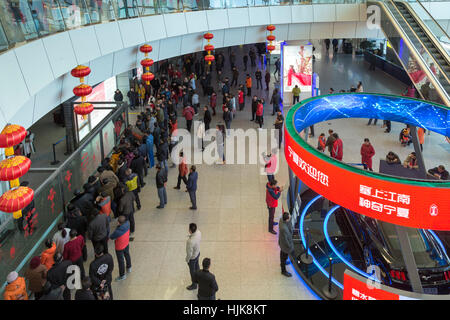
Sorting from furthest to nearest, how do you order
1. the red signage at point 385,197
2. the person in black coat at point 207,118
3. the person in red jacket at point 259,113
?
the person in red jacket at point 259,113 → the person in black coat at point 207,118 → the red signage at point 385,197

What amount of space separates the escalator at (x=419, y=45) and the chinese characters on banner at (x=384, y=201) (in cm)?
1059

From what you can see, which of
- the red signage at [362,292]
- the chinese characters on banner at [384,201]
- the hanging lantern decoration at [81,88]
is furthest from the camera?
the hanging lantern decoration at [81,88]

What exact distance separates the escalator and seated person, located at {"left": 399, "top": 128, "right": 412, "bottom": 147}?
4.84ft

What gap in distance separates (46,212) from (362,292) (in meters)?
7.21

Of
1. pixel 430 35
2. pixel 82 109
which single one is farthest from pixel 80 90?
pixel 430 35

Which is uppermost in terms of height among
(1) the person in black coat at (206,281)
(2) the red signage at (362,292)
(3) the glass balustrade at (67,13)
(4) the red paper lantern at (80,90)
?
(3) the glass balustrade at (67,13)

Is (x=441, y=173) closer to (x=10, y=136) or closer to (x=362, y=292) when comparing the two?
(x=362, y=292)

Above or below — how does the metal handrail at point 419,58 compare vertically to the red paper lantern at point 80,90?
below

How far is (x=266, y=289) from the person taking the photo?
953cm

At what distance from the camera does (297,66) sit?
23828 millimetres

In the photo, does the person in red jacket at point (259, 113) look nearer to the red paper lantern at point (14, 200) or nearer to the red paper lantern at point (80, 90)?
the red paper lantern at point (80, 90)

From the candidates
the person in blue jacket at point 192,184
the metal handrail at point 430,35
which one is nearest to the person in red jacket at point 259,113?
Answer: the metal handrail at point 430,35

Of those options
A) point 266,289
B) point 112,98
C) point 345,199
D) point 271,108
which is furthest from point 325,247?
point 112,98

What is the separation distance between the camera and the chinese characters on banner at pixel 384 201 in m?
6.98
